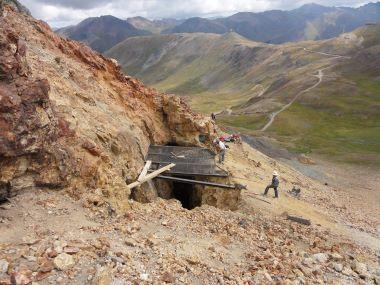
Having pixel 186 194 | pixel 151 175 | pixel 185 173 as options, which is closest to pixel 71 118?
pixel 151 175

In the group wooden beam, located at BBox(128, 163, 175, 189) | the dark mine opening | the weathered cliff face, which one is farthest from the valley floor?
the dark mine opening

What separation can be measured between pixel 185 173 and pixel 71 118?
906 cm

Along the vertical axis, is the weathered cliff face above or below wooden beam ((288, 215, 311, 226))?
above

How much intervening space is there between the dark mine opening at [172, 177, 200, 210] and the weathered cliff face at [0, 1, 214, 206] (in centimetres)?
419

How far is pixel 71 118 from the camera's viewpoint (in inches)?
886

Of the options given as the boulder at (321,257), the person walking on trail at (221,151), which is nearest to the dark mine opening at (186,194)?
the person walking on trail at (221,151)

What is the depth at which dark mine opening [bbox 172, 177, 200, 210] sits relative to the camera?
97.4 ft

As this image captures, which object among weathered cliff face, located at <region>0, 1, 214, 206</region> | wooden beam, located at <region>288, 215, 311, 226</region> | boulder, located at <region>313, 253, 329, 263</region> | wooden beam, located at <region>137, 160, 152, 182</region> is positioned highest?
weathered cliff face, located at <region>0, 1, 214, 206</region>

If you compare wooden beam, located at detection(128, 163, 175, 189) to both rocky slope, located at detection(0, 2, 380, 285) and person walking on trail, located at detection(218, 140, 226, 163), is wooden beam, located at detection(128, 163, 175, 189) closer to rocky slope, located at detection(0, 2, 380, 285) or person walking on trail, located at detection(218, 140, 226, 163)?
rocky slope, located at detection(0, 2, 380, 285)

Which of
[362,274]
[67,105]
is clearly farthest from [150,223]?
[362,274]

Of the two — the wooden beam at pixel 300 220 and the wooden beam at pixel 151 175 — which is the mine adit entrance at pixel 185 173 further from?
the wooden beam at pixel 300 220

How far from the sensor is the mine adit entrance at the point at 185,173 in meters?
28.4

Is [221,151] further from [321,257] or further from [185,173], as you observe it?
[321,257]

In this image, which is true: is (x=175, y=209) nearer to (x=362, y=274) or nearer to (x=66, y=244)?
(x=66, y=244)
